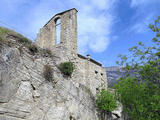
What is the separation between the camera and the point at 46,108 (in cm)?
917

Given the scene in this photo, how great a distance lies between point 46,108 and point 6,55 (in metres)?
3.65

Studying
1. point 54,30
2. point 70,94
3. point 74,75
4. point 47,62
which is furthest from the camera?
point 54,30

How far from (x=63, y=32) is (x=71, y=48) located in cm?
172

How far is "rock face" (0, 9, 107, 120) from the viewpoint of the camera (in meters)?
7.75

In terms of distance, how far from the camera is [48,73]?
10.2 m

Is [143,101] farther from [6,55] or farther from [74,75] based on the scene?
[6,55]

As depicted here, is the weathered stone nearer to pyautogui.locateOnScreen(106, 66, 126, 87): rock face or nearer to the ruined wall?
the ruined wall

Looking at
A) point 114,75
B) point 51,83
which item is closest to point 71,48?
point 51,83

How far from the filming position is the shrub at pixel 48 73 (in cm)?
997

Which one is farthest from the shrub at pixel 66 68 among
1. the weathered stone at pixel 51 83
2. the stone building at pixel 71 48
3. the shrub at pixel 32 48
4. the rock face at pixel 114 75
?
the rock face at pixel 114 75

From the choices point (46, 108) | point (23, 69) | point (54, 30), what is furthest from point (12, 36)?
point (54, 30)

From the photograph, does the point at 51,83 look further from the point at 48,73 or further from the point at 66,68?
the point at 66,68

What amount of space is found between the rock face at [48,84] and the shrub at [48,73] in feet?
0.63

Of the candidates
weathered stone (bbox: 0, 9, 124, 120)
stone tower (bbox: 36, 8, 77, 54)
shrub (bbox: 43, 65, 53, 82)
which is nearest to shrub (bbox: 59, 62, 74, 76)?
weathered stone (bbox: 0, 9, 124, 120)
